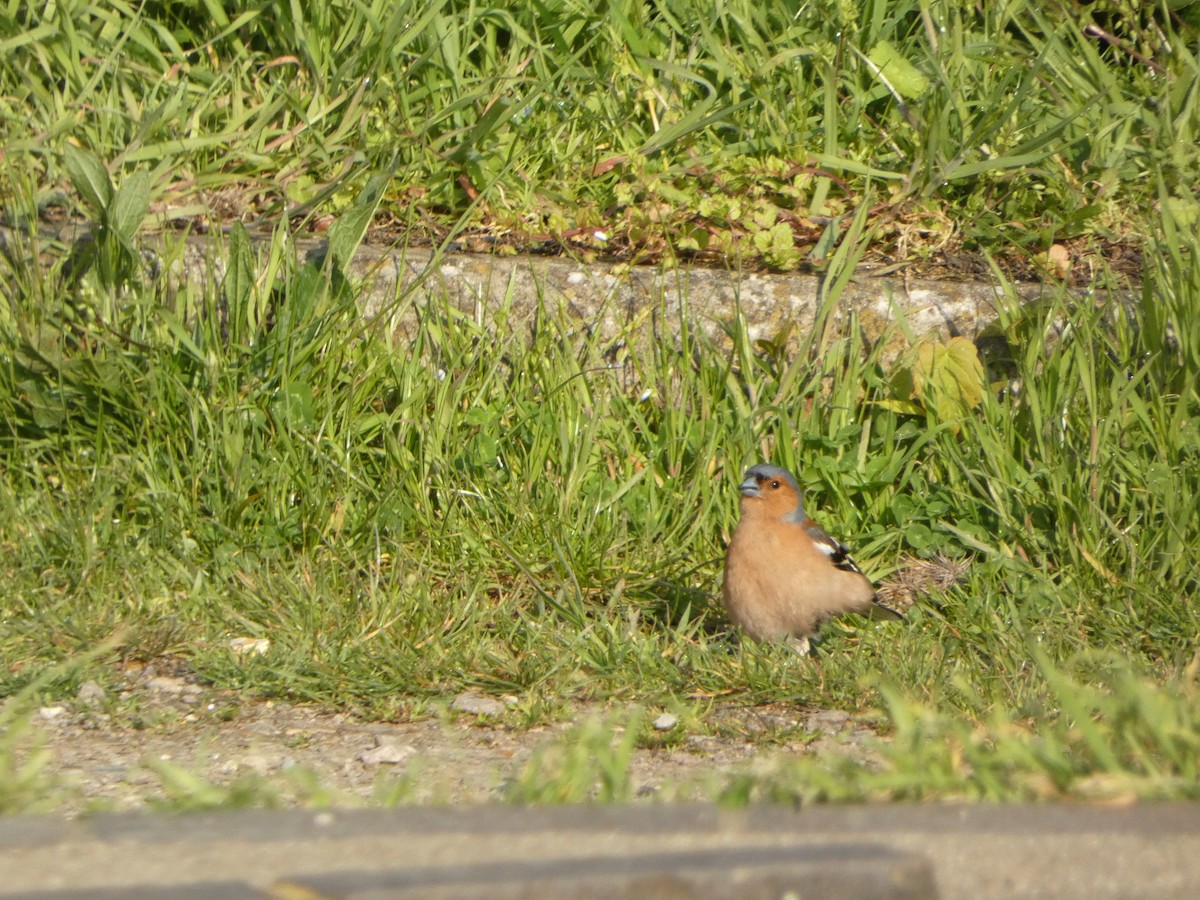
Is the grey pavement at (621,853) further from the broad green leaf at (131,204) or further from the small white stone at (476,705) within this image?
the broad green leaf at (131,204)

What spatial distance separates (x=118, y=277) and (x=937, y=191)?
3496mm

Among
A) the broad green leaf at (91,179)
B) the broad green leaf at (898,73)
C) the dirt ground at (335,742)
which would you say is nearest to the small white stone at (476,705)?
the dirt ground at (335,742)

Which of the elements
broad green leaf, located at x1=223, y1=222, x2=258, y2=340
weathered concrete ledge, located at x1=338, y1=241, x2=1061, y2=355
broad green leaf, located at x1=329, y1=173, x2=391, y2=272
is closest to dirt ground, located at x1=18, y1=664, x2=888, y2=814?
broad green leaf, located at x1=223, y1=222, x2=258, y2=340

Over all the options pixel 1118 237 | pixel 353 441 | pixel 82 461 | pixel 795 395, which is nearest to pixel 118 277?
pixel 82 461

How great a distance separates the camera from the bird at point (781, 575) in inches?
187

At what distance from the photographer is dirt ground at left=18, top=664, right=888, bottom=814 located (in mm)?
3617

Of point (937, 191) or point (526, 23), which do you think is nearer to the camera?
point (937, 191)

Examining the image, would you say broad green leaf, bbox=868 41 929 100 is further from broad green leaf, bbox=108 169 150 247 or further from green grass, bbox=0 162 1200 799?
broad green leaf, bbox=108 169 150 247

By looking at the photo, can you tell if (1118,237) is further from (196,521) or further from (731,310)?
(196,521)

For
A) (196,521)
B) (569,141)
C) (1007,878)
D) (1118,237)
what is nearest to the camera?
(1007,878)

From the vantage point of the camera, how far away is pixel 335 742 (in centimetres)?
403

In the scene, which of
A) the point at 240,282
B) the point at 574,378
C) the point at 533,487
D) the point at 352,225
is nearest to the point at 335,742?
the point at 533,487

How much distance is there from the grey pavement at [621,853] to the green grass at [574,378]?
4.99 feet

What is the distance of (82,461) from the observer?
5250 mm
